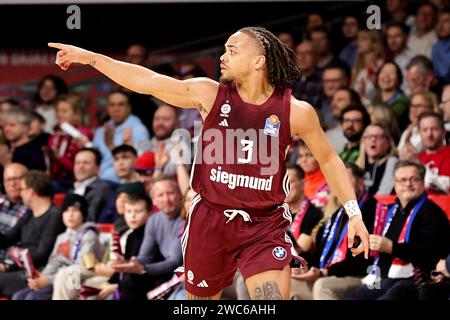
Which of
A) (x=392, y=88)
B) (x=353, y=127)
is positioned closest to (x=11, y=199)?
(x=353, y=127)

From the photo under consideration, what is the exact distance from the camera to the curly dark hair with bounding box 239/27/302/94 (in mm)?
5652

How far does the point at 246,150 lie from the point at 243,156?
0.04m

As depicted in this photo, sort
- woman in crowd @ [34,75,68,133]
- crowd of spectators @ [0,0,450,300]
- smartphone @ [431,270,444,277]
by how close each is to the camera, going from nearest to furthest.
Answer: smartphone @ [431,270,444,277], crowd of spectators @ [0,0,450,300], woman in crowd @ [34,75,68,133]

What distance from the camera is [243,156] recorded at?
18.4 feet

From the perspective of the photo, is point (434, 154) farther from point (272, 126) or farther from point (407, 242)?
point (272, 126)

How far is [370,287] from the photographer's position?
7285mm

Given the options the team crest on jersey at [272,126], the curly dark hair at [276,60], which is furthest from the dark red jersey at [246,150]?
the curly dark hair at [276,60]

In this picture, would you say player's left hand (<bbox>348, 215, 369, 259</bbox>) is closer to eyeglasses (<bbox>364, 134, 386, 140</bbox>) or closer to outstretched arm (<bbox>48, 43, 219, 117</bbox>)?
outstretched arm (<bbox>48, 43, 219, 117</bbox>)

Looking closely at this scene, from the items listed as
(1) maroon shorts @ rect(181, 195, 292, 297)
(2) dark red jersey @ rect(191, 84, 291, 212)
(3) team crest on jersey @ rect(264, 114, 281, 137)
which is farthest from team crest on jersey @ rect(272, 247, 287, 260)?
(3) team crest on jersey @ rect(264, 114, 281, 137)

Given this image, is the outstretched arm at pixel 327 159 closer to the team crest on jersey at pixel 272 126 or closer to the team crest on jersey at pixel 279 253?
the team crest on jersey at pixel 272 126

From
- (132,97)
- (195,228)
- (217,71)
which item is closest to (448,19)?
(217,71)

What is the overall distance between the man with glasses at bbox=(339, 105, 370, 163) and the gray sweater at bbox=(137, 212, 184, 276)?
154 centimetres
